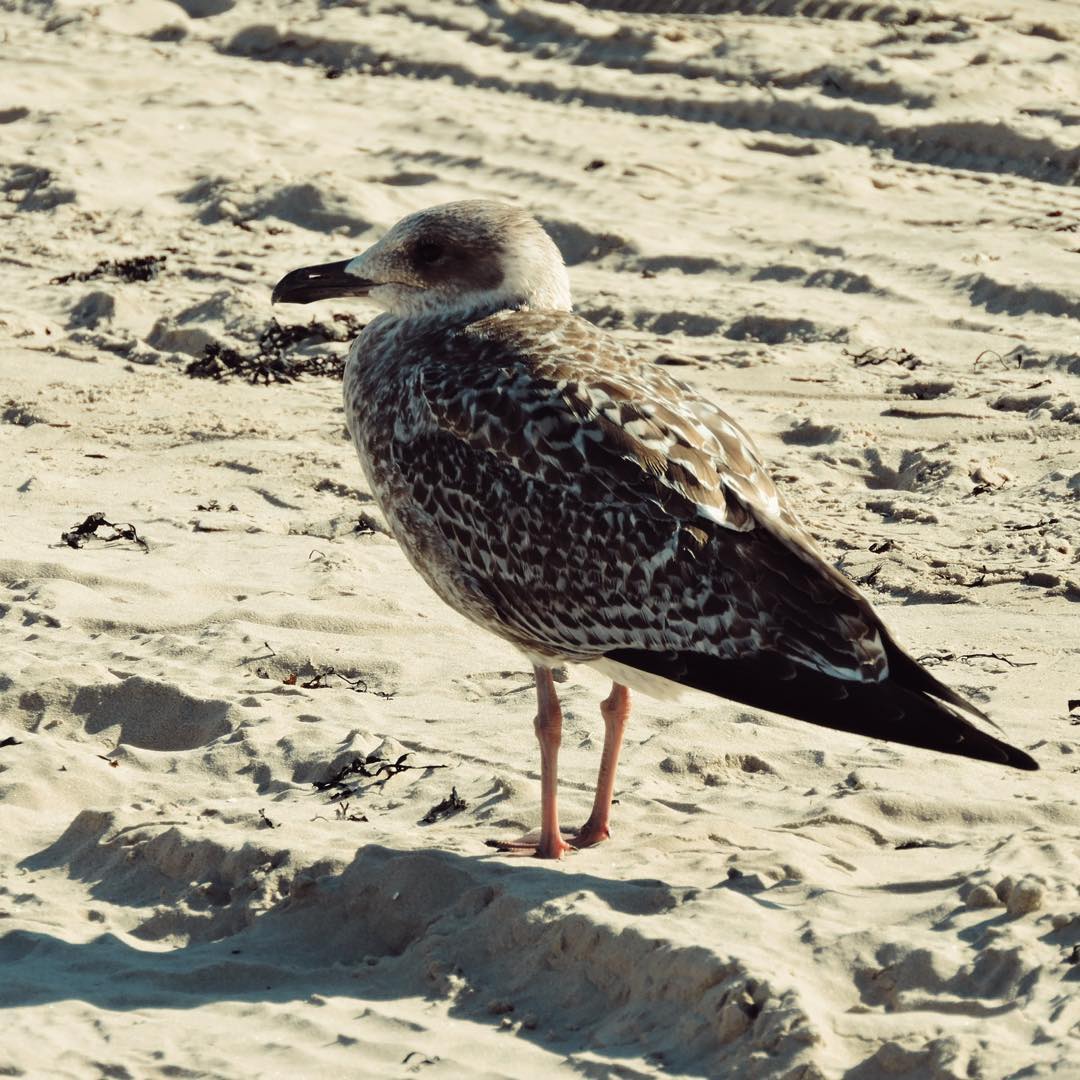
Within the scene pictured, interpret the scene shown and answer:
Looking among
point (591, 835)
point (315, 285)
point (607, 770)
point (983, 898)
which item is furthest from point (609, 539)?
point (315, 285)

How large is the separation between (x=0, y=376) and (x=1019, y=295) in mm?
5442

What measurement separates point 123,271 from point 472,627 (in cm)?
492

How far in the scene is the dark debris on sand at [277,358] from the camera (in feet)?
33.2

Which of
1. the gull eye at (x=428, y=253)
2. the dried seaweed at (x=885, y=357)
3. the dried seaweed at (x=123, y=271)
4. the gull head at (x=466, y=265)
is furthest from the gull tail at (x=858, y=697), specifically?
the dried seaweed at (x=123, y=271)

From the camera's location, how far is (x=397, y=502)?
5.75m

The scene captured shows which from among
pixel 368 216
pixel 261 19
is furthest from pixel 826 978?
pixel 261 19

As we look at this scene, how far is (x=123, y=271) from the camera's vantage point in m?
11.3

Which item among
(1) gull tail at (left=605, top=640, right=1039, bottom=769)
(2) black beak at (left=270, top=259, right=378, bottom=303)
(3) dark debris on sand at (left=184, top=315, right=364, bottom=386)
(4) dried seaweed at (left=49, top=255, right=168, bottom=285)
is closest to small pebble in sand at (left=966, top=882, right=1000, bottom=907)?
(1) gull tail at (left=605, top=640, right=1039, bottom=769)

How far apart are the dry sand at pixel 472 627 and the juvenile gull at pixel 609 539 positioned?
48cm

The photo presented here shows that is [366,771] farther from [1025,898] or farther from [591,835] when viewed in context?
[1025,898]

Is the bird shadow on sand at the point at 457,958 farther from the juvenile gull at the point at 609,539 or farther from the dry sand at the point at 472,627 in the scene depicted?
the juvenile gull at the point at 609,539

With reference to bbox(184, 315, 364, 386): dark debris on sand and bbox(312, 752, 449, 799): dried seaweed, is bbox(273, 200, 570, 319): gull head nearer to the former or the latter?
bbox(312, 752, 449, 799): dried seaweed

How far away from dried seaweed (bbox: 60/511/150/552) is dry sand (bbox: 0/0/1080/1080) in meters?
0.10

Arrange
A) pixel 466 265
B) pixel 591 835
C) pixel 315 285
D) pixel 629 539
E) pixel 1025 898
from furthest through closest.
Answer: pixel 315 285
pixel 466 265
pixel 591 835
pixel 629 539
pixel 1025 898
